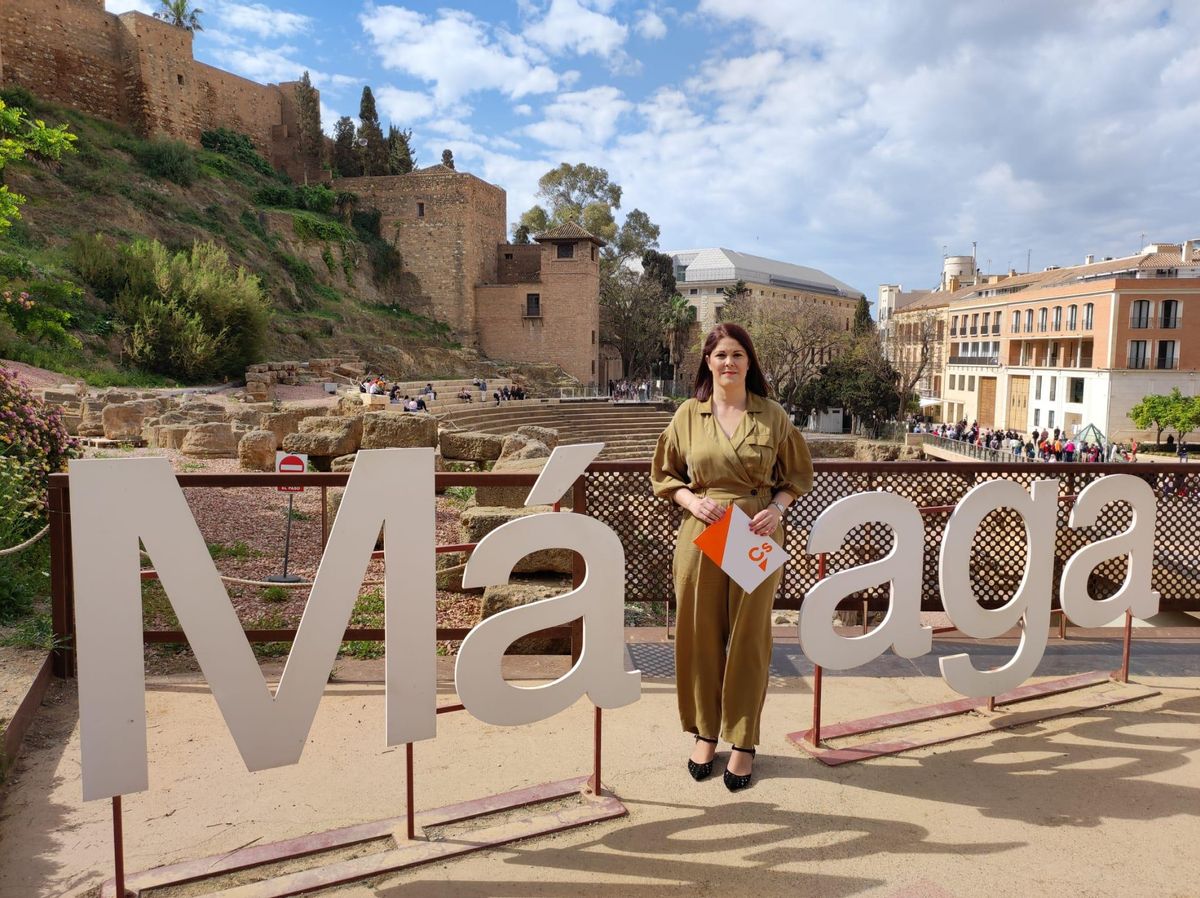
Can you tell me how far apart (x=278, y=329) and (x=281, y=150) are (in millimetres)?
18002

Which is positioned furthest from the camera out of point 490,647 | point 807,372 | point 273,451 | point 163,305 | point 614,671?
point 807,372

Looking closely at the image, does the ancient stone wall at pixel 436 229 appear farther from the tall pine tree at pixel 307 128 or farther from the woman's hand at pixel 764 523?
the woman's hand at pixel 764 523

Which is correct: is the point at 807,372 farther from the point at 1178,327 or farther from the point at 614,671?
the point at 614,671

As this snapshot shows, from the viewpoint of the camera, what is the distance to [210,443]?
12789 mm

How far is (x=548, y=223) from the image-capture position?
48.9 metres

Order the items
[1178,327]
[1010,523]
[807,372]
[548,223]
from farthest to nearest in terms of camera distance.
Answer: [548,223] → [807,372] → [1178,327] → [1010,523]

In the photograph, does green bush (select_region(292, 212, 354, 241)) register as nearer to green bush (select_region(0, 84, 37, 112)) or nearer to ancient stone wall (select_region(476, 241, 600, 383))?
ancient stone wall (select_region(476, 241, 600, 383))

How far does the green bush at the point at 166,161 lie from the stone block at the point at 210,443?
24398 millimetres

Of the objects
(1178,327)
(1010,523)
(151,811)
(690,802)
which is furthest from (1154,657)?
(1178,327)

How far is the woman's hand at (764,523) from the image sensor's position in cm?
286

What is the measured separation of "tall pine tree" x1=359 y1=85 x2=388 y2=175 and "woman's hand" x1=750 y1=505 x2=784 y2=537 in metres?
46.9

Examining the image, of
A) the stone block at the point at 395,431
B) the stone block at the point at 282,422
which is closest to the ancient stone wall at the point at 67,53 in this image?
the stone block at the point at 282,422

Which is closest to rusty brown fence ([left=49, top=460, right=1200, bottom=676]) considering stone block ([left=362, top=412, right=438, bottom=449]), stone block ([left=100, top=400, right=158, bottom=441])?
stone block ([left=362, top=412, right=438, bottom=449])

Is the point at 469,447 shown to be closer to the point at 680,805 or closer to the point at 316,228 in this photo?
the point at 680,805
